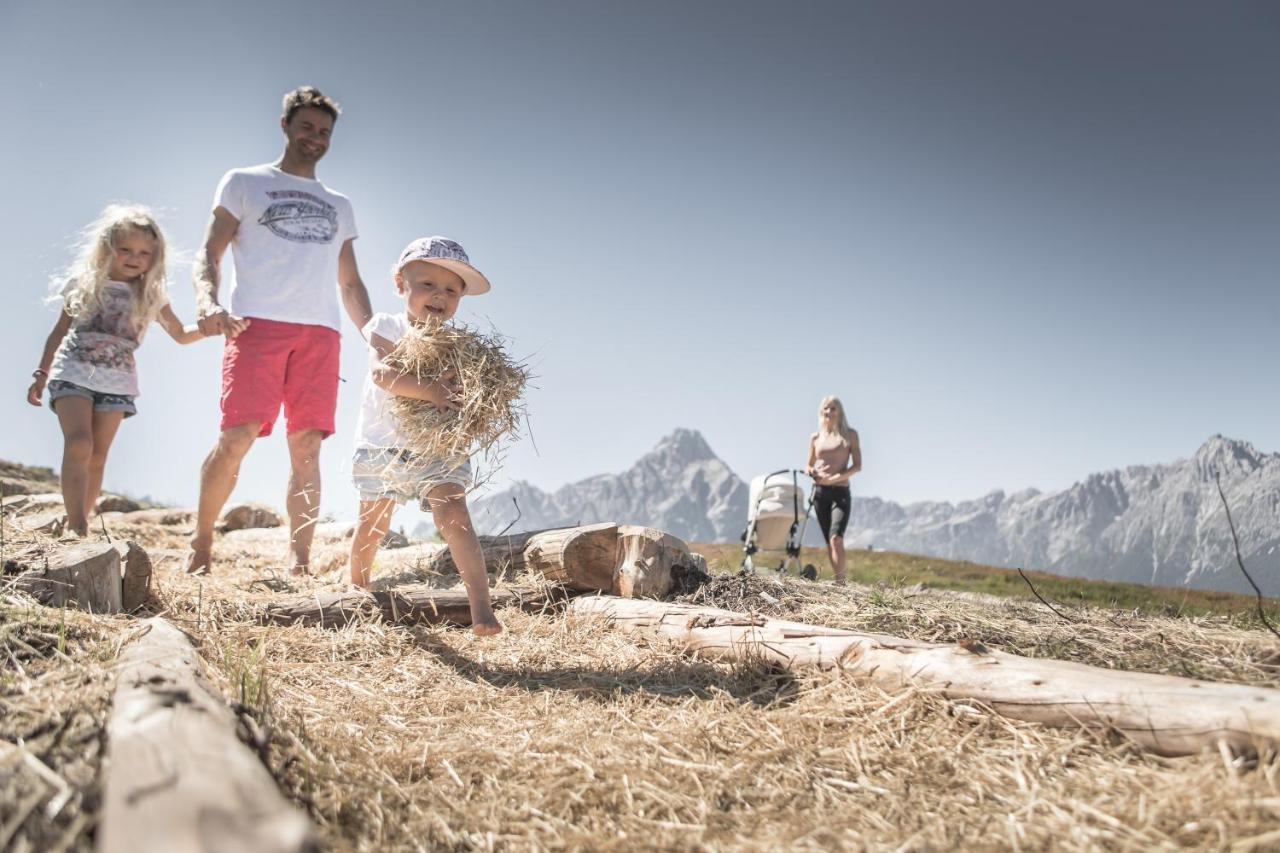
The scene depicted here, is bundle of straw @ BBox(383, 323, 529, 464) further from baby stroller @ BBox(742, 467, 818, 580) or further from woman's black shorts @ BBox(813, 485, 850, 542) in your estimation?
baby stroller @ BBox(742, 467, 818, 580)

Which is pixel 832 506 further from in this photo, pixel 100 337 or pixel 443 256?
pixel 100 337

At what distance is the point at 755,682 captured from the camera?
11.6 feet

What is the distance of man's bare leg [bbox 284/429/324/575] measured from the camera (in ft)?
18.7

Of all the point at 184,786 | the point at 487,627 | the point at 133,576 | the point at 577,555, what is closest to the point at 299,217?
the point at 133,576

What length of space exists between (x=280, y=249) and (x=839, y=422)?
780 cm

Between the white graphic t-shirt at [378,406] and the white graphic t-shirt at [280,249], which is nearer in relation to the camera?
the white graphic t-shirt at [378,406]

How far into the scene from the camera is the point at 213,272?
545 cm

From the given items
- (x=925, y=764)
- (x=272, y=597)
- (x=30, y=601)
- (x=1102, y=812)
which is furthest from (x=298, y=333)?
(x=1102, y=812)

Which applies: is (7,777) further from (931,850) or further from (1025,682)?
(1025,682)

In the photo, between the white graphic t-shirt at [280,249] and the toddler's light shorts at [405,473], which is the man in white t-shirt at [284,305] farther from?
the toddler's light shorts at [405,473]

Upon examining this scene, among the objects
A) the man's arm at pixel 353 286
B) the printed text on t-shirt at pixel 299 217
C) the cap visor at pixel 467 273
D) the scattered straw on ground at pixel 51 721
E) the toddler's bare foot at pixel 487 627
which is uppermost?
the printed text on t-shirt at pixel 299 217

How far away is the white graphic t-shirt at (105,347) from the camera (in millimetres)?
5785

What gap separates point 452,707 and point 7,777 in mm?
1788

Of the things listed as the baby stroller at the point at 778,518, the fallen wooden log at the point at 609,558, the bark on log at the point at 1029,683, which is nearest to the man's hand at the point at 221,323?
the fallen wooden log at the point at 609,558
